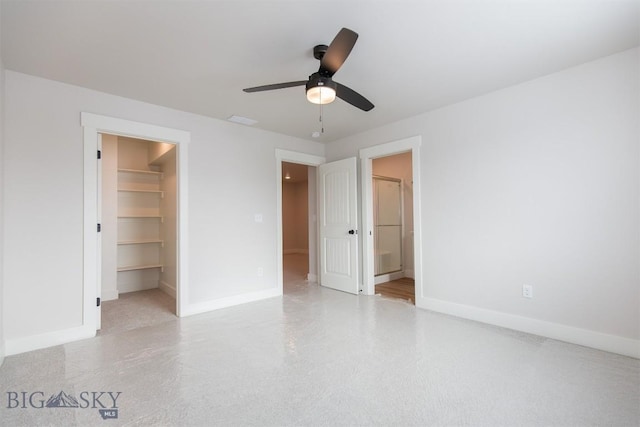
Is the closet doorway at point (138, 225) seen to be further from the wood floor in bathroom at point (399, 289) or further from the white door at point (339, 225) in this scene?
the wood floor in bathroom at point (399, 289)

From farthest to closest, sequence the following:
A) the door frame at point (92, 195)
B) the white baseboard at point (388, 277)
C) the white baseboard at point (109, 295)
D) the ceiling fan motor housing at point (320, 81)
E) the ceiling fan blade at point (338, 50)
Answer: the white baseboard at point (388, 277), the white baseboard at point (109, 295), the door frame at point (92, 195), the ceiling fan motor housing at point (320, 81), the ceiling fan blade at point (338, 50)

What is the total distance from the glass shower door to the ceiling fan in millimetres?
3068

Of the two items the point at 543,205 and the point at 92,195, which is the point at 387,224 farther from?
the point at 92,195

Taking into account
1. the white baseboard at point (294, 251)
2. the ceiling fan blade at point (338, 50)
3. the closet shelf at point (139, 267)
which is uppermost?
the ceiling fan blade at point (338, 50)

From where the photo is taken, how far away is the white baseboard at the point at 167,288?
4404 mm

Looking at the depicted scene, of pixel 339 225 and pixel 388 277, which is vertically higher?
pixel 339 225

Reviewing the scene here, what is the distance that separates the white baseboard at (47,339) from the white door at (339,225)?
3099 millimetres

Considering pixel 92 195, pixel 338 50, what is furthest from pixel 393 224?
pixel 92 195

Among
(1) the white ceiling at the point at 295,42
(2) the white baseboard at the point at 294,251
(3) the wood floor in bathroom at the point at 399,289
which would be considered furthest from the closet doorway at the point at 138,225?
(2) the white baseboard at the point at 294,251

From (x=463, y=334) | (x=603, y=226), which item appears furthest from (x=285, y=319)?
(x=603, y=226)

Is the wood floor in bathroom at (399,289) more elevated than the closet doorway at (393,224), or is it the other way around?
the closet doorway at (393,224)

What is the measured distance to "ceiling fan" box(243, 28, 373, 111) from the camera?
1812 millimetres

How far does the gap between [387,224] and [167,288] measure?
3.89 m

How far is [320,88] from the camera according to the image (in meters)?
2.14
